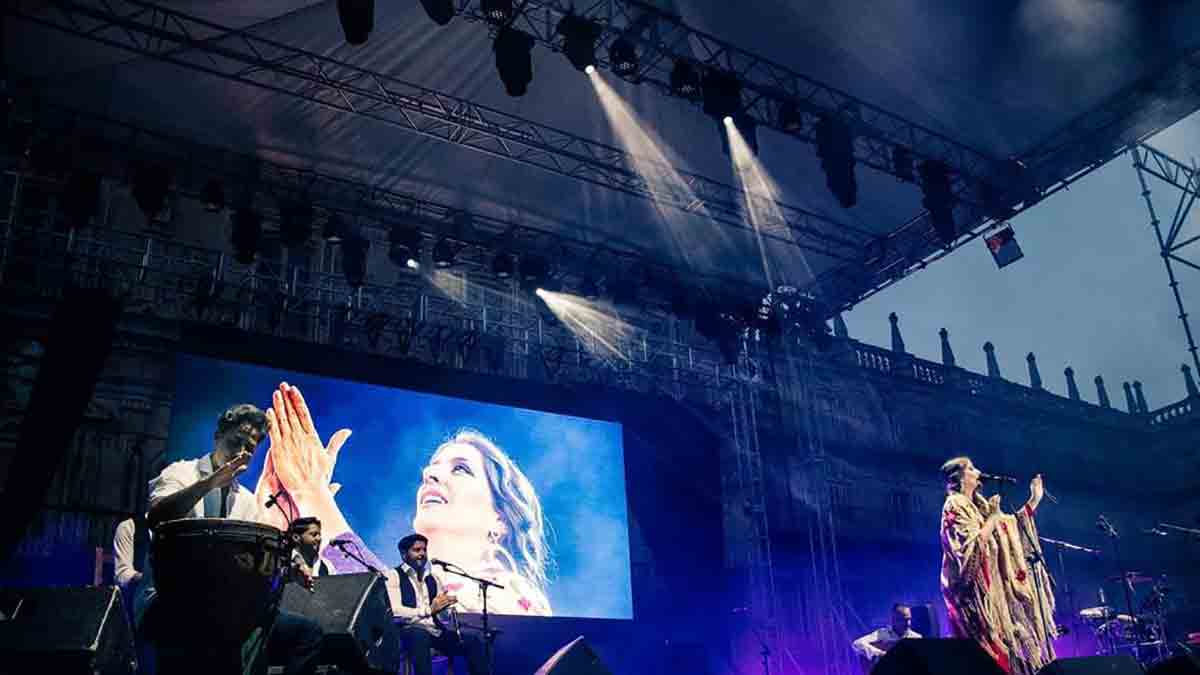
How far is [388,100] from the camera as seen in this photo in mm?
10320

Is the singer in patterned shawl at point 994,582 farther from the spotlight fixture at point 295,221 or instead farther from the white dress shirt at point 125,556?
the spotlight fixture at point 295,221

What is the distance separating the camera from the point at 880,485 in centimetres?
1739

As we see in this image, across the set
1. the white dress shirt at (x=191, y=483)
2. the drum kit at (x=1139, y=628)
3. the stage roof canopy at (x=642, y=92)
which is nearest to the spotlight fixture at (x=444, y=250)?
the stage roof canopy at (x=642, y=92)

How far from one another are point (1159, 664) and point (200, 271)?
11.0 meters

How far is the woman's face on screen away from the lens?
10898 millimetres

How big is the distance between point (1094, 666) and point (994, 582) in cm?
243

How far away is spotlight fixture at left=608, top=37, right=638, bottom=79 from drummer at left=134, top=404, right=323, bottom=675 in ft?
22.8

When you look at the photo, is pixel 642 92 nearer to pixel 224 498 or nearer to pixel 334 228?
pixel 334 228

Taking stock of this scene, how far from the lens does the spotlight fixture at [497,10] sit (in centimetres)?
830

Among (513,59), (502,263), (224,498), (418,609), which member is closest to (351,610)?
(224,498)

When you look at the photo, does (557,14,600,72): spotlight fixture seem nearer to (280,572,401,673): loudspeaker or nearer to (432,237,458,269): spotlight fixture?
(432,237,458,269): spotlight fixture

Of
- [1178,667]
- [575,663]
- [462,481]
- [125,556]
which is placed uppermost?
[462,481]

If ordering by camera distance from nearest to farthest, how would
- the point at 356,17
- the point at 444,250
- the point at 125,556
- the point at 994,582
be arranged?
the point at 125,556 → the point at 994,582 → the point at 356,17 → the point at 444,250

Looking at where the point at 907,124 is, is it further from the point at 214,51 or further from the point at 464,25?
→ the point at 214,51
